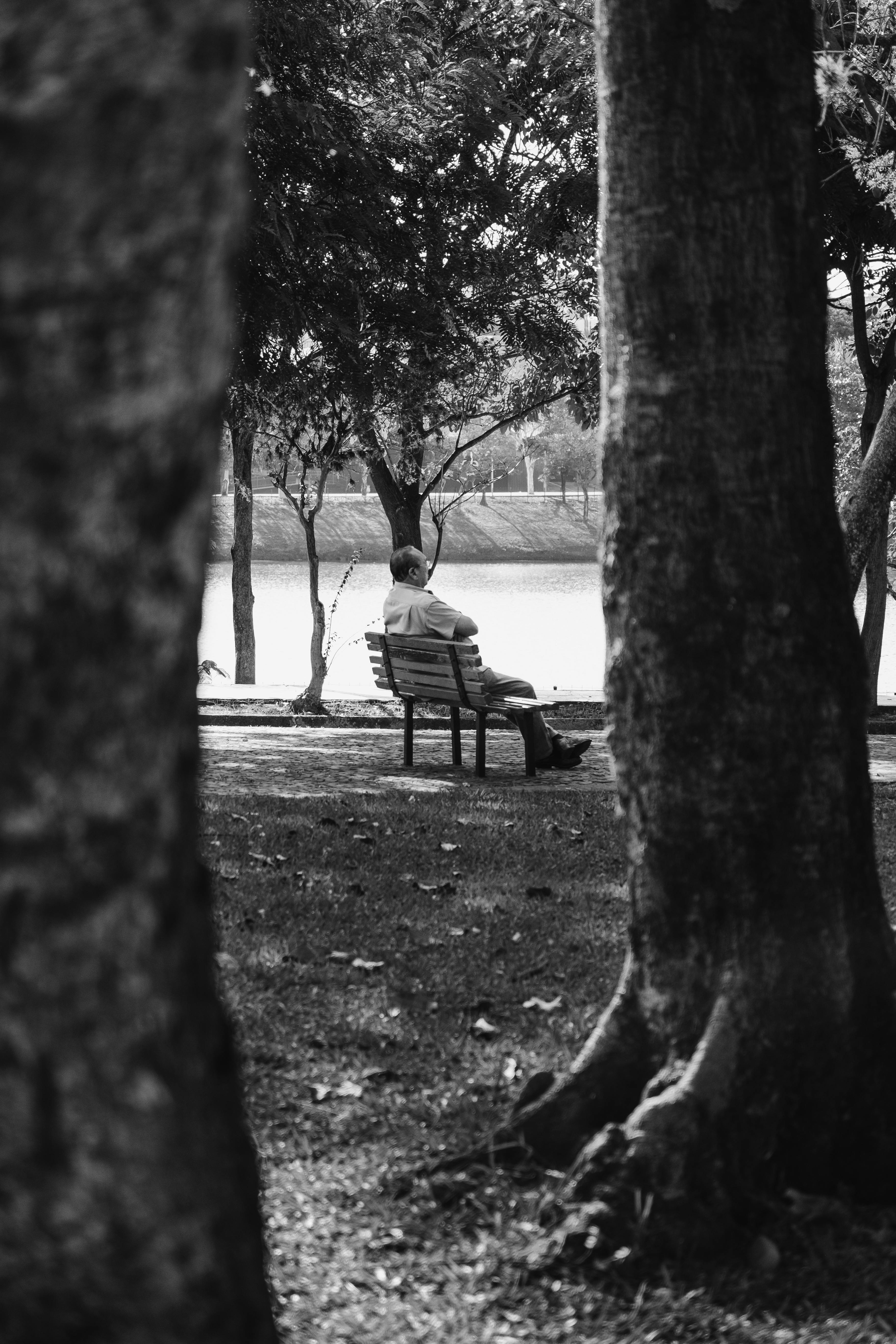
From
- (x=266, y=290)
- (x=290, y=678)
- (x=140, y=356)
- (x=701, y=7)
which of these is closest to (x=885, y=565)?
(x=290, y=678)

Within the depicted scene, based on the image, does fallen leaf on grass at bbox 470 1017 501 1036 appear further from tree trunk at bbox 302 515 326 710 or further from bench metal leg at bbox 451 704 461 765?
tree trunk at bbox 302 515 326 710

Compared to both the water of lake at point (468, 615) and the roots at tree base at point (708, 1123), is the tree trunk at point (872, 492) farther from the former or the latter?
the roots at tree base at point (708, 1123)

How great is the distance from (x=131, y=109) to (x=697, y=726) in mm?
2081

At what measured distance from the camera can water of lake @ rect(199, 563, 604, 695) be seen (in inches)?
995

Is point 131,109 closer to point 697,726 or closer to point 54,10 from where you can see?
point 54,10

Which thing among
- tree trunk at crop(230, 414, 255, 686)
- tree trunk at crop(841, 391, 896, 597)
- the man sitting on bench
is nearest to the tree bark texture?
tree trunk at crop(841, 391, 896, 597)

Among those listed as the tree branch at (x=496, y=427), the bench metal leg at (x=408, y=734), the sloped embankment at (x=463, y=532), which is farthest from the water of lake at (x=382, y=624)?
the sloped embankment at (x=463, y=532)

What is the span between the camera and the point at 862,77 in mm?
9586

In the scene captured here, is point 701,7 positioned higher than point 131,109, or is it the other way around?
point 701,7

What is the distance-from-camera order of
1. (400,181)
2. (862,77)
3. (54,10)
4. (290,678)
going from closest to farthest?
(54,10) < (862,77) < (400,181) < (290,678)

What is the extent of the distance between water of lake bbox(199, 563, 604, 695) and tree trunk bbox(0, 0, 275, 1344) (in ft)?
23.0

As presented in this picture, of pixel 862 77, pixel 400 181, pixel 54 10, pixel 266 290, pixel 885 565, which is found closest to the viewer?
pixel 54 10

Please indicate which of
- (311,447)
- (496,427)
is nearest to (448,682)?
(311,447)

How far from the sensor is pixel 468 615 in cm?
A: 2808
